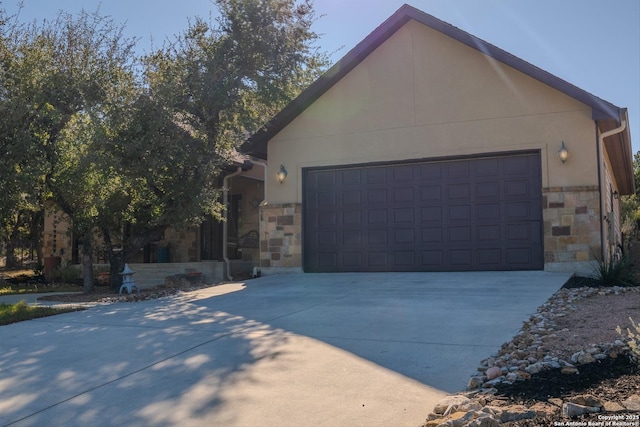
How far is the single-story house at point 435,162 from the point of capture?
432 inches

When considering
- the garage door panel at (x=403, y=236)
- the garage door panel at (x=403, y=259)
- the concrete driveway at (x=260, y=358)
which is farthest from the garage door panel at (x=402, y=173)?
the concrete driveway at (x=260, y=358)

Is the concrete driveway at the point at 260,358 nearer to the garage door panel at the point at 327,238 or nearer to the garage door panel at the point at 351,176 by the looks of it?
the garage door panel at the point at 327,238

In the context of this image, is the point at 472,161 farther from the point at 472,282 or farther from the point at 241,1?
the point at 241,1

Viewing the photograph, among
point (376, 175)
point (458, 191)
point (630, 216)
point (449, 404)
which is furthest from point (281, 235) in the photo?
point (630, 216)

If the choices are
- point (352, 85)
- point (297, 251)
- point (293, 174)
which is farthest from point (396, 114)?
point (297, 251)

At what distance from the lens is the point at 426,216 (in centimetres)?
1212

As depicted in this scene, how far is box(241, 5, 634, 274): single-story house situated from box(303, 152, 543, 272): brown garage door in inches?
1.0

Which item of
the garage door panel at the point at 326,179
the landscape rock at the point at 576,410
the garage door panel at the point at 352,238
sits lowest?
the landscape rock at the point at 576,410

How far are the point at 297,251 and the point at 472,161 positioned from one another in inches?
185

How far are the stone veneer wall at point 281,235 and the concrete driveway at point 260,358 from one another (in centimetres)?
455

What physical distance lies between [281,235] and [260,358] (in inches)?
336

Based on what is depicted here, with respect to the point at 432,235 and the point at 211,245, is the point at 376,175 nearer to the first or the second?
the point at 432,235

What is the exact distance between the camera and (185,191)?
1155 cm

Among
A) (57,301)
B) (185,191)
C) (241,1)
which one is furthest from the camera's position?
(241,1)
